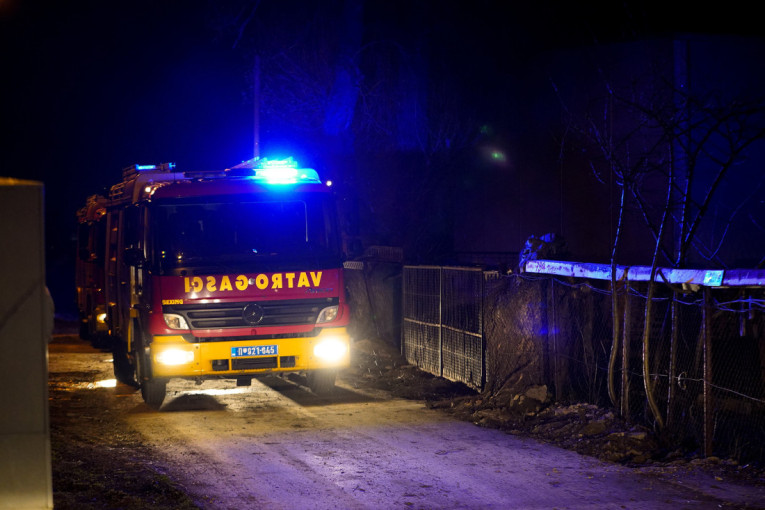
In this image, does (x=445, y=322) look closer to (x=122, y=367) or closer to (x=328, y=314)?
(x=328, y=314)

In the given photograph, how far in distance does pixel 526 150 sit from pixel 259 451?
19756 mm

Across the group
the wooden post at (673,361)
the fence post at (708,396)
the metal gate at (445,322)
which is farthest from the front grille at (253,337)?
the fence post at (708,396)

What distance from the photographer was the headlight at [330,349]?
1171cm

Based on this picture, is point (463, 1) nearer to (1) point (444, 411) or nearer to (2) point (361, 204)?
(2) point (361, 204)

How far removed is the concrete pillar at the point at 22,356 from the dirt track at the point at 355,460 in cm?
212

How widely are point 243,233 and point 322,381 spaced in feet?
8.00

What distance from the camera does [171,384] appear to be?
1391cm

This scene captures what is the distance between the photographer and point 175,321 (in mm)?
11188

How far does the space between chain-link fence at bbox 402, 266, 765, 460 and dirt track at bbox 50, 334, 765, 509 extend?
1.14m

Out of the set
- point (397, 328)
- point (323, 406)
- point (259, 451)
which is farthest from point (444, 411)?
point (397, 328)

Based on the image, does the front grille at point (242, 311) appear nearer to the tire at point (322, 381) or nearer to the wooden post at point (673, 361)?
the tire at point (322, 381)

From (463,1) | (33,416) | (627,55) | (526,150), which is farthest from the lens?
(463,1)

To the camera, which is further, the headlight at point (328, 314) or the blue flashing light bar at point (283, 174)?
the blue flashing light bar at point (283, 174)

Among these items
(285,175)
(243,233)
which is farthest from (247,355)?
(285,175)
